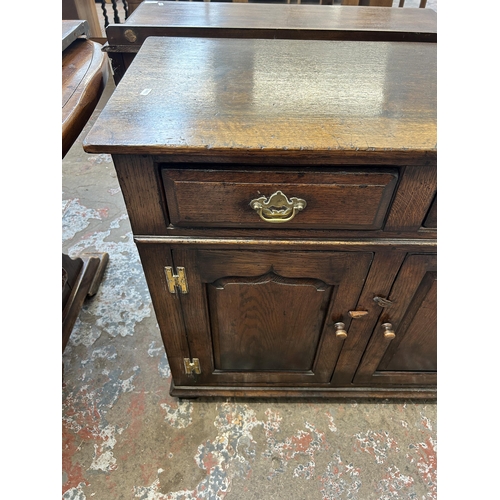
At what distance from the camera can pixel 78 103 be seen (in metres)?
0.74

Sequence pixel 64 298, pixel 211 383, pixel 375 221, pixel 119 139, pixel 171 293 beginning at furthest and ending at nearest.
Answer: pixel 64 298, pixel 211 383, pixel 171 293, pixel 375 221, pixel 119 139

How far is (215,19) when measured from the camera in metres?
1.01

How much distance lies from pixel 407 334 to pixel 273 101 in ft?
1.96

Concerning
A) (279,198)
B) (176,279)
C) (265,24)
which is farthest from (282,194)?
(265,24)

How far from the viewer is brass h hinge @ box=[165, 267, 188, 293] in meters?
0.68

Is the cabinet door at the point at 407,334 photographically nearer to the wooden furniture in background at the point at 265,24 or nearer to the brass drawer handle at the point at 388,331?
the brass drawer handle at the point at 388,331

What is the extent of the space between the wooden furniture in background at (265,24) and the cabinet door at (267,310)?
2.15 ft

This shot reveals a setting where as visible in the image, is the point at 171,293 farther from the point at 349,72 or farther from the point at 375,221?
the point at 349,72

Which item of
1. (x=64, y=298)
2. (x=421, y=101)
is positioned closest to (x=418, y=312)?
(x=421, y=101)

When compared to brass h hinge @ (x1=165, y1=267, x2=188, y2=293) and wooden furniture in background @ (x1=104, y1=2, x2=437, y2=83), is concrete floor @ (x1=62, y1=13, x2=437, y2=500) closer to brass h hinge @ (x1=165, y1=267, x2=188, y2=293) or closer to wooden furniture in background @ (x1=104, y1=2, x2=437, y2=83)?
brass h hinge @ (x1=165, y1=267, x2=188, y2=293)

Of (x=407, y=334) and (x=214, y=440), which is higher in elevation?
(x=407, y=334)

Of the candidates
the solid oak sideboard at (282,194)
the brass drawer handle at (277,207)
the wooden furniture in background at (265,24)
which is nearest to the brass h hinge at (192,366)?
the solid oak sideboard at (282,194)

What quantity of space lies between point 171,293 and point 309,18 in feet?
2.88

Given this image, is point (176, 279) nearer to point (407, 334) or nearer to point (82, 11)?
point (407, 334)
